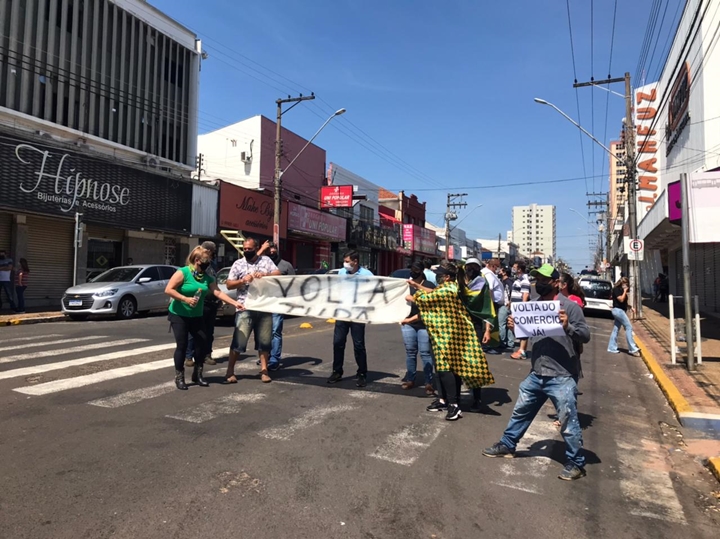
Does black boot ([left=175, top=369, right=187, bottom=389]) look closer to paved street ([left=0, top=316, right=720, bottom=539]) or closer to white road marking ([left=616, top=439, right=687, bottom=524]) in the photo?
paved street ([left=0, top=316, right=720, bottom=539])

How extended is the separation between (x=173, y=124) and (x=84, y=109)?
5217mm

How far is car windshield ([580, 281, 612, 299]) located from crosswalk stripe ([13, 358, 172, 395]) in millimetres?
17613

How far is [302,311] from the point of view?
741cm

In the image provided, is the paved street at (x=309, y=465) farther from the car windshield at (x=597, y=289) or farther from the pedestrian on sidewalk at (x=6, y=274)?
the car windshield at (x=597, y=289)

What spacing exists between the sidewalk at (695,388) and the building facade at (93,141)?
16069 mm

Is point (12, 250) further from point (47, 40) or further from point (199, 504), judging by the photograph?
point (199, 504)

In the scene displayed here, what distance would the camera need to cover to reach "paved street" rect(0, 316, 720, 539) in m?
3.39

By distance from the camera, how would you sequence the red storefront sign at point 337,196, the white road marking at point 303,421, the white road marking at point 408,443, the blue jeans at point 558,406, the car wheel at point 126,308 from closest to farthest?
the blue jeans at point 558,406 < the white road marking at point 408,443 < the white road marking at point 303,421 < the car wheel at point 126,308 < the red storefront sign at point 337,196

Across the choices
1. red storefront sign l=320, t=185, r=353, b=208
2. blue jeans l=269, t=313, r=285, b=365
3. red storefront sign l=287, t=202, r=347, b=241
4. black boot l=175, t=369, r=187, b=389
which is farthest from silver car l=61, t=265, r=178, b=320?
red storefront sign l=320, t=185, r=353, b=208

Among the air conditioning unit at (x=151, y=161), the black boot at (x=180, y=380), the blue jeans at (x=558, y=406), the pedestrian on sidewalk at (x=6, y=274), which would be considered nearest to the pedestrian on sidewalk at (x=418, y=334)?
the blue jeans at (x=558, y=406)

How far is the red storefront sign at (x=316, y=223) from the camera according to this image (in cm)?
3131

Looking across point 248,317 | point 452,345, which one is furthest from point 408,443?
point 248,317

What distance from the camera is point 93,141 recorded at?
906 inches

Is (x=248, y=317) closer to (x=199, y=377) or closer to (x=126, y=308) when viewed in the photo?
(x=199, y=377)
